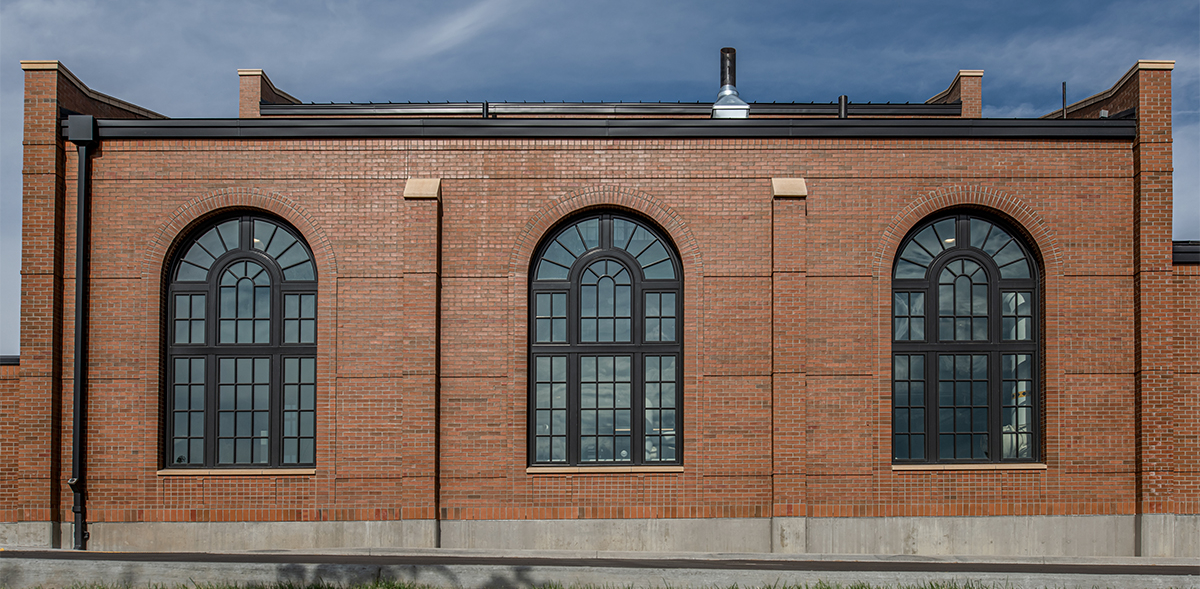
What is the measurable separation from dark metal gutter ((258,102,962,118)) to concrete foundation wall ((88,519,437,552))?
10.9 metres

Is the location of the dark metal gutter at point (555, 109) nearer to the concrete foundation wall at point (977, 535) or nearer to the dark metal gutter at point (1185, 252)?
the dark metal gutter at point (1185, 252)

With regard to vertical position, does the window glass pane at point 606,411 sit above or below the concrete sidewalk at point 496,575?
above

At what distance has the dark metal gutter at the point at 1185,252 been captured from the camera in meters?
12.9

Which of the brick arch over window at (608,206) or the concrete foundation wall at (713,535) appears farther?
the brick arch over window at (608,206)

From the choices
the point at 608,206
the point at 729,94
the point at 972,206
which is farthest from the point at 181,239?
the point at 972,206

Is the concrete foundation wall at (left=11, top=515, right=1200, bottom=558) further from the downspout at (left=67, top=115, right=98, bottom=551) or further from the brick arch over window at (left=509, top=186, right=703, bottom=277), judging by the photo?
the brick arch over window at (left=509, top=186, right=703, bottom=277)

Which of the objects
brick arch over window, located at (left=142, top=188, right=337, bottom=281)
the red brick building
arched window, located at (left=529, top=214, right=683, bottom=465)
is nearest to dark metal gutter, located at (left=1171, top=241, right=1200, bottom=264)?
the red brick building

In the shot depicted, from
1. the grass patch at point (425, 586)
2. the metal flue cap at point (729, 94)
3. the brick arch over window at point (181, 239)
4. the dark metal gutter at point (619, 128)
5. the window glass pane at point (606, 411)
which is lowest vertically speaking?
the grass patch at point (425, 586)

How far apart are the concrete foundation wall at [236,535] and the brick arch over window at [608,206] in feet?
15.4

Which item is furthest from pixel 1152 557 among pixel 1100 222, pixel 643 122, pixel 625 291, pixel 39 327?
pixel 39 327

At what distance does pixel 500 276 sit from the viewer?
12.9m

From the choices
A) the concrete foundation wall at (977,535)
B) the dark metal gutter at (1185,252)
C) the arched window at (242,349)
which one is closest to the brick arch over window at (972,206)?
the dark metal gutter at (1185,252)

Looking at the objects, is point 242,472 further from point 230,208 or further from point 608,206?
point 608,206

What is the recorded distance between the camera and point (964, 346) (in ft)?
43.2
